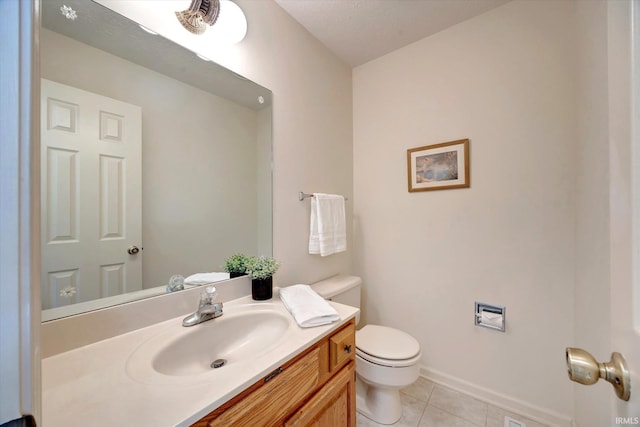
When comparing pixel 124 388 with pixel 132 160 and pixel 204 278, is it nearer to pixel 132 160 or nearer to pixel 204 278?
pixel 204 278

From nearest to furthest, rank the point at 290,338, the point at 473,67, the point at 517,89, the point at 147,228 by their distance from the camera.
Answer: the point at 290,338 → the point at 147,228 → the point at 517,89 → the point at 473,67

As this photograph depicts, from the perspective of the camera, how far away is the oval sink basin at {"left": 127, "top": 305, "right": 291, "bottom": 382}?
0.74 m

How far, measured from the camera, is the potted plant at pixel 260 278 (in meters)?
1.15

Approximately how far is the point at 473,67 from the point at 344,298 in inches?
67.7

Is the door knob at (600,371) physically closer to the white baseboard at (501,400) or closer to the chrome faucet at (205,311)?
the chrome faucet at (205,311)

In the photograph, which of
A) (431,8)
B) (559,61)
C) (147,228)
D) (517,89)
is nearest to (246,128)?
(147,228)

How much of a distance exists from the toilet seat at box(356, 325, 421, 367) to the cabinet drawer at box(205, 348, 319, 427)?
1.85ft

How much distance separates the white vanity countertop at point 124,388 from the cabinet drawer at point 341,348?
18 cm

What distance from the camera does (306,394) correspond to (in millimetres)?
815

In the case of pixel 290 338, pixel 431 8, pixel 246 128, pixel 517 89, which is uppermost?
pixel 431 8

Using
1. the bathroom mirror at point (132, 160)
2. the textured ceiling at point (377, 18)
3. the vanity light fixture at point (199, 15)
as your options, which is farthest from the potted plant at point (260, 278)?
the textured ceiling at point (377, 18)

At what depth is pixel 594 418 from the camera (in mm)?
847

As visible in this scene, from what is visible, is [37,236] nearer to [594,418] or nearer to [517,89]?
[594,418]

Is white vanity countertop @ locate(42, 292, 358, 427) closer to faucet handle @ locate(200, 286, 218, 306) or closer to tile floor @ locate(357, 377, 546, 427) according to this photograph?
faucet handle @ locate(200, 286, 218, 306)
